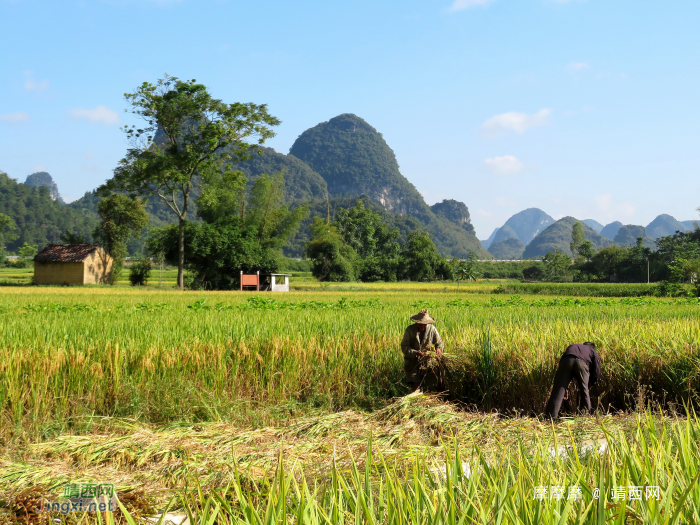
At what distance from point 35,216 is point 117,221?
248 feet

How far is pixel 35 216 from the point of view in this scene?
105312 mm

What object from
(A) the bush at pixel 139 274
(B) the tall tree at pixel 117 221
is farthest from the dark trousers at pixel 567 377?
(B) the tall tree at pixel 117 221

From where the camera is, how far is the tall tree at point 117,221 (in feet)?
147

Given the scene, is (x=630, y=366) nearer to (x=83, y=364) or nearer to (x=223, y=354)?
(x=223, y=354)

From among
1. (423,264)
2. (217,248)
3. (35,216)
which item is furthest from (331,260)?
(35,216)

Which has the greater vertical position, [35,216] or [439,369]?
[35,216]

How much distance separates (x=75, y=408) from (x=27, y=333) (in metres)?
2.66

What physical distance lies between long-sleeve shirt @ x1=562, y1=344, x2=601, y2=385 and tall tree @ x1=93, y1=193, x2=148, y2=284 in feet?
149

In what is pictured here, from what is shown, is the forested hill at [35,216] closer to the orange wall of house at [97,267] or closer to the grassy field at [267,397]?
the orange wall of house at [97,267]

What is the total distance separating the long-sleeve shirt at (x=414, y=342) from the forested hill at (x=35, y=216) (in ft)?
361

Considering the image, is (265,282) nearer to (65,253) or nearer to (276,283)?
(276,283)

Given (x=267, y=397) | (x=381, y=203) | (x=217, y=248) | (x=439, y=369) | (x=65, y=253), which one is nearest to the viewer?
(x=267, y=397)

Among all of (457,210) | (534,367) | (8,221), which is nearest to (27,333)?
(534,367)

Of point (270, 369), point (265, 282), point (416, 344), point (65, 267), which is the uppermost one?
point (65, 267)
